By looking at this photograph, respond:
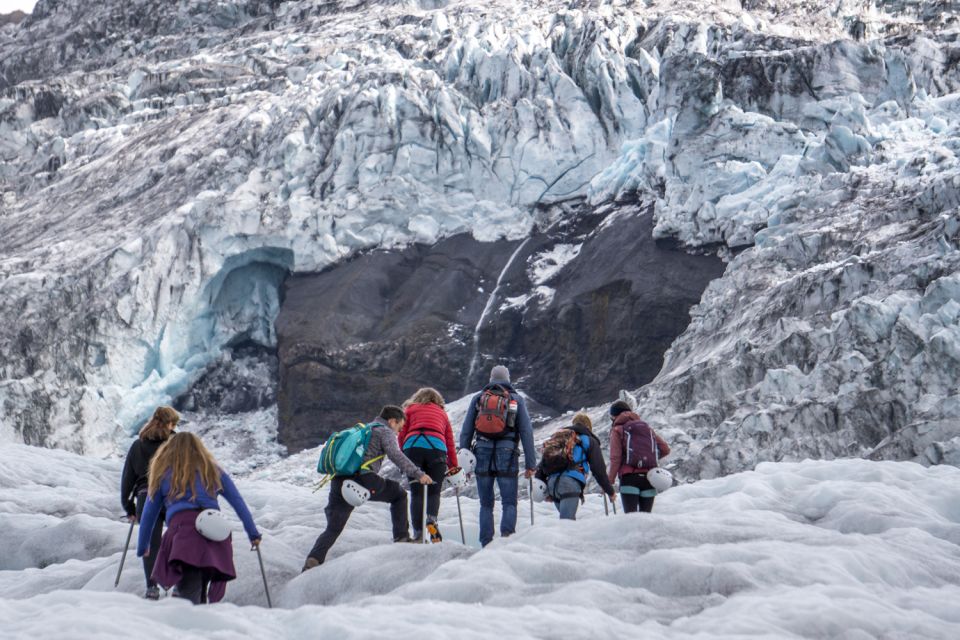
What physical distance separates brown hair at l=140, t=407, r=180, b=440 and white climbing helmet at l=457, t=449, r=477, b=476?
7.66 feet

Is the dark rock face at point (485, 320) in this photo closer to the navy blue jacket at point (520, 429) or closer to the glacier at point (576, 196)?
the glacier at point (576, 196)

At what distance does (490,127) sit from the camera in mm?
37531

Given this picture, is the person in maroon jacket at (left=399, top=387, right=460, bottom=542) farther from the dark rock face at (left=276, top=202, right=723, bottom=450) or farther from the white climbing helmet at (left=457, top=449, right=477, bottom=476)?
the dark rock face at (left=276, top=202, right=723, bottom=450)

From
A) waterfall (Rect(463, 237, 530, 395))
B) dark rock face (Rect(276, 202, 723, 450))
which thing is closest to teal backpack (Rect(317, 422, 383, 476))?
dark rock face (Rect(276, 202, 723, 450))

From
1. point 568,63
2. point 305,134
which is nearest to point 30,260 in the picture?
point 305,134

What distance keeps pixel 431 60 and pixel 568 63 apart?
6.39m

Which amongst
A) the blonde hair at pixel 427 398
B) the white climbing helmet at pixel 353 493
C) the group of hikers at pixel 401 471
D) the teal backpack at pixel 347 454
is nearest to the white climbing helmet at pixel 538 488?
the group of hikers at pixel 401 471

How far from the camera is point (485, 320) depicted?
114 feet

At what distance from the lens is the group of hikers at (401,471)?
254 inches

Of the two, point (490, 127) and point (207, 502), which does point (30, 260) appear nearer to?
point (490, 127)

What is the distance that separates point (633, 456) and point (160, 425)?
4127mm

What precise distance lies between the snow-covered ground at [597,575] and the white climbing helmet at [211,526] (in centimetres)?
43

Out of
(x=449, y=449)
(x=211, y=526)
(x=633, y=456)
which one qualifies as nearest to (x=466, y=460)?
(x=449, y=449)

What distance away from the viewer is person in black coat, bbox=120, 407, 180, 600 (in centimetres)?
739
